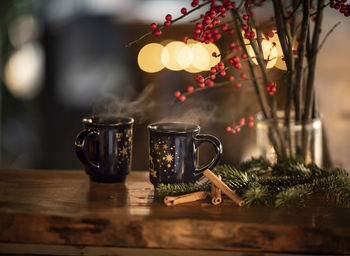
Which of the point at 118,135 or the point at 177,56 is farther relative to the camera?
the point at 177,56

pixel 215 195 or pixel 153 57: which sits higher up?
pixel 153 57

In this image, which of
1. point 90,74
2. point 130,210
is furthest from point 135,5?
point 130,210

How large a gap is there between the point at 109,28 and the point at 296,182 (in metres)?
1.89

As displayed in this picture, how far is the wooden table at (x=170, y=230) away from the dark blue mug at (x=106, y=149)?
138mm

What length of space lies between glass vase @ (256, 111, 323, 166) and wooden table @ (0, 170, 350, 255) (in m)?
0.24

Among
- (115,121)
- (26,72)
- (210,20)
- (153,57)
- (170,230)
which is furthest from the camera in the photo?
(26,72)

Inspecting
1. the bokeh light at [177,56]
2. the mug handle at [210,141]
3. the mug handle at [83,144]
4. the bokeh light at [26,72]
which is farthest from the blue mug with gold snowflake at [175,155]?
the bokeh light at [26,72]

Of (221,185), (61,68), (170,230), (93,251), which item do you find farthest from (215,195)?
(61,68)

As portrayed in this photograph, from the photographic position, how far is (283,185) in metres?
0.84

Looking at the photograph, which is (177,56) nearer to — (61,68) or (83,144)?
(61,68)

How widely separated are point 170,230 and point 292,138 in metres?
0.41

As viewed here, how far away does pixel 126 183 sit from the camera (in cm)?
91

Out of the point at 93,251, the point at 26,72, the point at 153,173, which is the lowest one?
the point at 93,251

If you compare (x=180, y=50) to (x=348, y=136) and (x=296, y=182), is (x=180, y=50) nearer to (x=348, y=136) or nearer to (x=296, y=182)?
(x=348, y=136)
